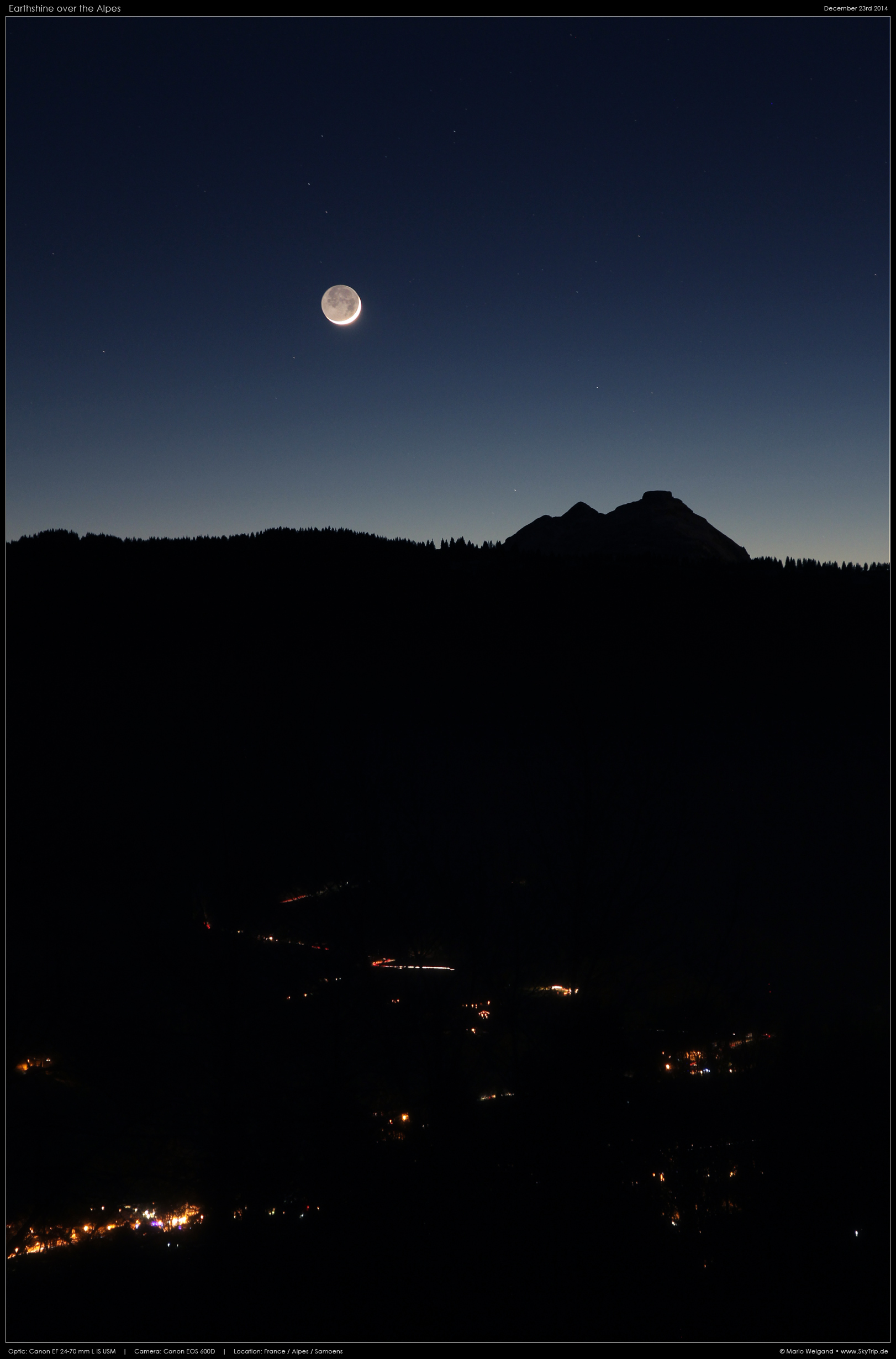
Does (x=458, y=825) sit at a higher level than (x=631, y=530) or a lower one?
lower

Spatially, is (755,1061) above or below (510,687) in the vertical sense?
below

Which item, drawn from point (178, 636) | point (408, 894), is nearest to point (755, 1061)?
point (408, 894)

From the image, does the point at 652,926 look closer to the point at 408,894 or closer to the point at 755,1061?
the point at 755,1061

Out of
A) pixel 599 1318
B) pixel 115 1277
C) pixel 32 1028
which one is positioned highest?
pixel 32 1028

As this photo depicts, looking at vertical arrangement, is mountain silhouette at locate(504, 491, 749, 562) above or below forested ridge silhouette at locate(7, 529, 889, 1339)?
above

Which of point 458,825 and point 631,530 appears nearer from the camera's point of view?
point 458,825
